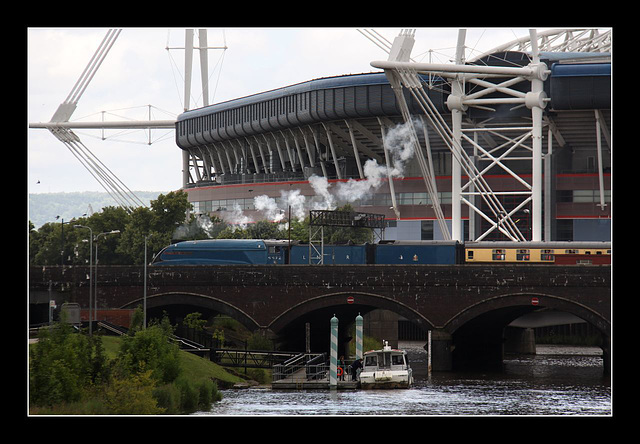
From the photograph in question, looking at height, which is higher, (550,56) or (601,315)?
(550,56)

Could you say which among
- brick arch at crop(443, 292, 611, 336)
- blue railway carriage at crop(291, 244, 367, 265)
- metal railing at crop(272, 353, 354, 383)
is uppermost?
blue railway carriage at crop(291, 244, 367, 265)

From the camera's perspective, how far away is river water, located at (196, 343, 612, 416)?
197ft

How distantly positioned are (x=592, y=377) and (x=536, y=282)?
843cm

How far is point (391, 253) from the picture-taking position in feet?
315

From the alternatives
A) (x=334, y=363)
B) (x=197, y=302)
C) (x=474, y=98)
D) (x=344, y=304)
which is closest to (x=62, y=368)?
(x=334, y=363)

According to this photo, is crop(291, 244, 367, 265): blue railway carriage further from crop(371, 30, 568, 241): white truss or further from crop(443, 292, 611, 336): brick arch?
crop(371, 30, 568, 241): white truss

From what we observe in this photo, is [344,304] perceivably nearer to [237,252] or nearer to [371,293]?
[371,293]

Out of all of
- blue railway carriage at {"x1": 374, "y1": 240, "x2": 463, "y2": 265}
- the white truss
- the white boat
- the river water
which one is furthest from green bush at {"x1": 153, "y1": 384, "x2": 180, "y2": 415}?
the white truss

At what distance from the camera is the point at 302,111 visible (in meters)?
135

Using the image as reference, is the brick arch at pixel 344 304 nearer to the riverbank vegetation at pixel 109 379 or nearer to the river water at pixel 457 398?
the river water at pixel 457 398

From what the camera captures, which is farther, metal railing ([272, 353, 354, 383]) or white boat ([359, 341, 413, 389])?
metal railing ([272, 353, 354, 383])

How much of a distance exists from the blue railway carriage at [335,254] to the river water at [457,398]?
569 inches
